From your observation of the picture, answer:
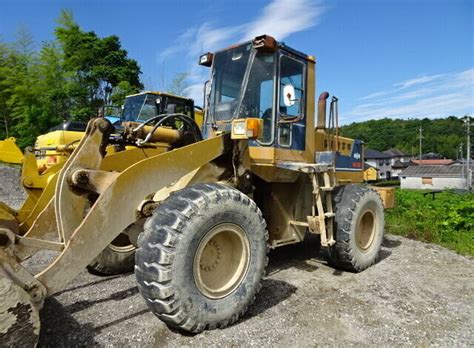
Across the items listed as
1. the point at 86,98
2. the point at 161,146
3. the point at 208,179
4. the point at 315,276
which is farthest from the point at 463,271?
the point at 86,98

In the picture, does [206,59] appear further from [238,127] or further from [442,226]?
[442,226]

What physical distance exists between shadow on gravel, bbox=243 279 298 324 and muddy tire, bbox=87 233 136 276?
5.71 feet

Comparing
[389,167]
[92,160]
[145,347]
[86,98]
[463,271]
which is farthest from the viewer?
[389,167]

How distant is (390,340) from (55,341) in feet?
9.04

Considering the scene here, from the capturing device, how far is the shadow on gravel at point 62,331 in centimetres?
306

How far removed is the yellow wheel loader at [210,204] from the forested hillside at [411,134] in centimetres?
10344

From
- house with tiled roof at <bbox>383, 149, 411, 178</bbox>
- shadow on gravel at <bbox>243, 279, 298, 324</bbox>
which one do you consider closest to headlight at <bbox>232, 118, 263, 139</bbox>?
shadow on gravel at <bbox>243, 279, 298, 324</bbox>

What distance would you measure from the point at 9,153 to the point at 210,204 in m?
3.57

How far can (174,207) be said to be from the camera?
3.15 metres

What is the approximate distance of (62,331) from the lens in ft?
10.6

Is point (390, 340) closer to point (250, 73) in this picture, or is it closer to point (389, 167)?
point (250, 73)

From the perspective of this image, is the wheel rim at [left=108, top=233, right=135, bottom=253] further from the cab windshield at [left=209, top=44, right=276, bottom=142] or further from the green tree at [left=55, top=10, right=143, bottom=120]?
the green tree at [left=55, top=10, right=143, bottom=120]

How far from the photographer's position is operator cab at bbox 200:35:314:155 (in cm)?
470

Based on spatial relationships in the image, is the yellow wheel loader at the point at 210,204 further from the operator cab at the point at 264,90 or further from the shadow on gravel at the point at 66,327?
the shadow on gravel at the point at 66,327
